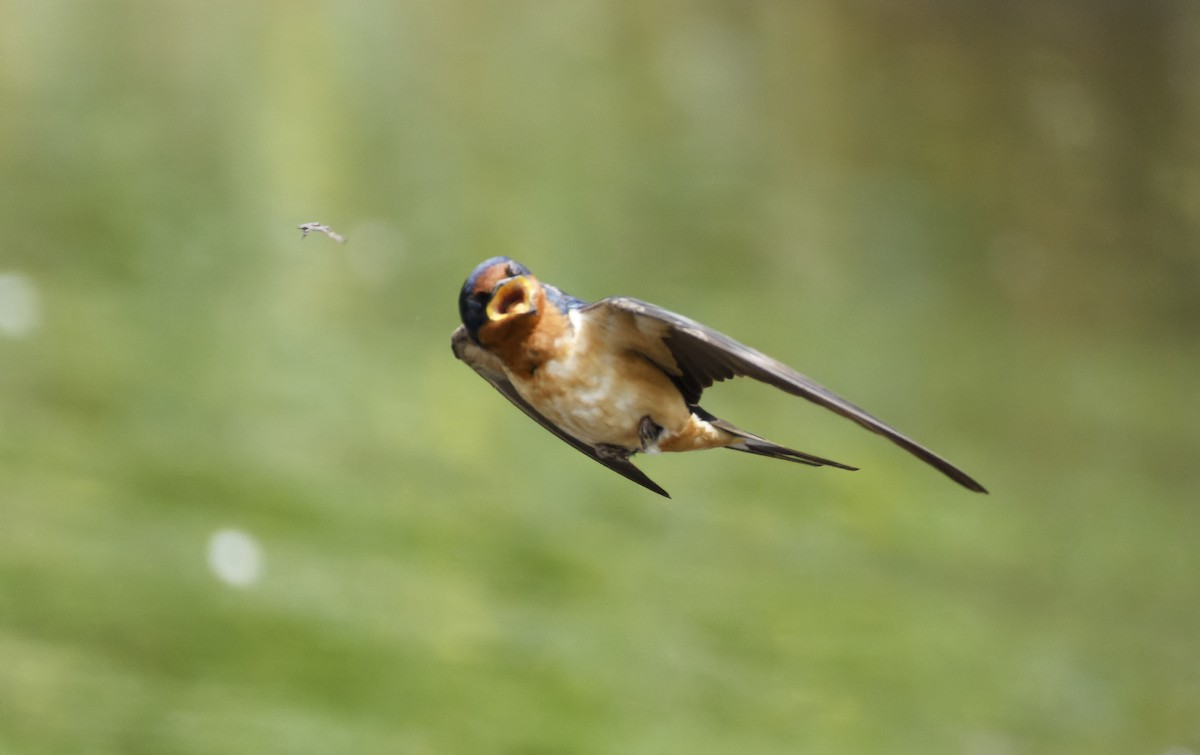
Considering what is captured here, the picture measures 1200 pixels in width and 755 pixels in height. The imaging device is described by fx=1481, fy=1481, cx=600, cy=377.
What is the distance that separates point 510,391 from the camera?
59 centimetres

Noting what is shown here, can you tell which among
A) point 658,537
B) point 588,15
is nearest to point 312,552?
point 658,537

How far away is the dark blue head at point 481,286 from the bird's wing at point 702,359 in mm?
53

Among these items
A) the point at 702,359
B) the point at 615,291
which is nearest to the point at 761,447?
the point at 702,359

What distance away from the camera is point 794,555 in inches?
145

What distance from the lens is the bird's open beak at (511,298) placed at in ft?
1.56

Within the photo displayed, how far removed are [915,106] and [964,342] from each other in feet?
1.97

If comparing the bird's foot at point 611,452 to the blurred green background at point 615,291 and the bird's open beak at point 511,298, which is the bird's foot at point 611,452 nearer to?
the bird's open beak at point 511,298

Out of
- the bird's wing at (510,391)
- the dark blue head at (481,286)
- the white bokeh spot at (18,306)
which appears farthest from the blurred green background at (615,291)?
the dark blue head at (481,286)

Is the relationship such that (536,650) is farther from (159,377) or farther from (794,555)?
(159,377)

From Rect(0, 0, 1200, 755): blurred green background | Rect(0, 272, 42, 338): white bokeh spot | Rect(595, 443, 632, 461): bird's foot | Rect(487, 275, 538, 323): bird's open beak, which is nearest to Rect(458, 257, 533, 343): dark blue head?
Rect(487, 275, 538, 323): bird's open beak

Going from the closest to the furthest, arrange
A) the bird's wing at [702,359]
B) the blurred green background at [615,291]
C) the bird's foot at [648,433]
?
the bird's wing at [702,359] → the bird's foot at [648,433] → the blurred green background at [615,291]

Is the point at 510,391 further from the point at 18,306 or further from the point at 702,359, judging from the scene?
the point at 18,306

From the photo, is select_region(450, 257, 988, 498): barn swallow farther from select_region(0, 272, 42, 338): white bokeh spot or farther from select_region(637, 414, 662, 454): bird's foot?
select_region(0, 272, 42, 338): white bokeh spot

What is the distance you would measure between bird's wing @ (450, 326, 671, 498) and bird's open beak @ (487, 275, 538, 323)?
38 millimetres
